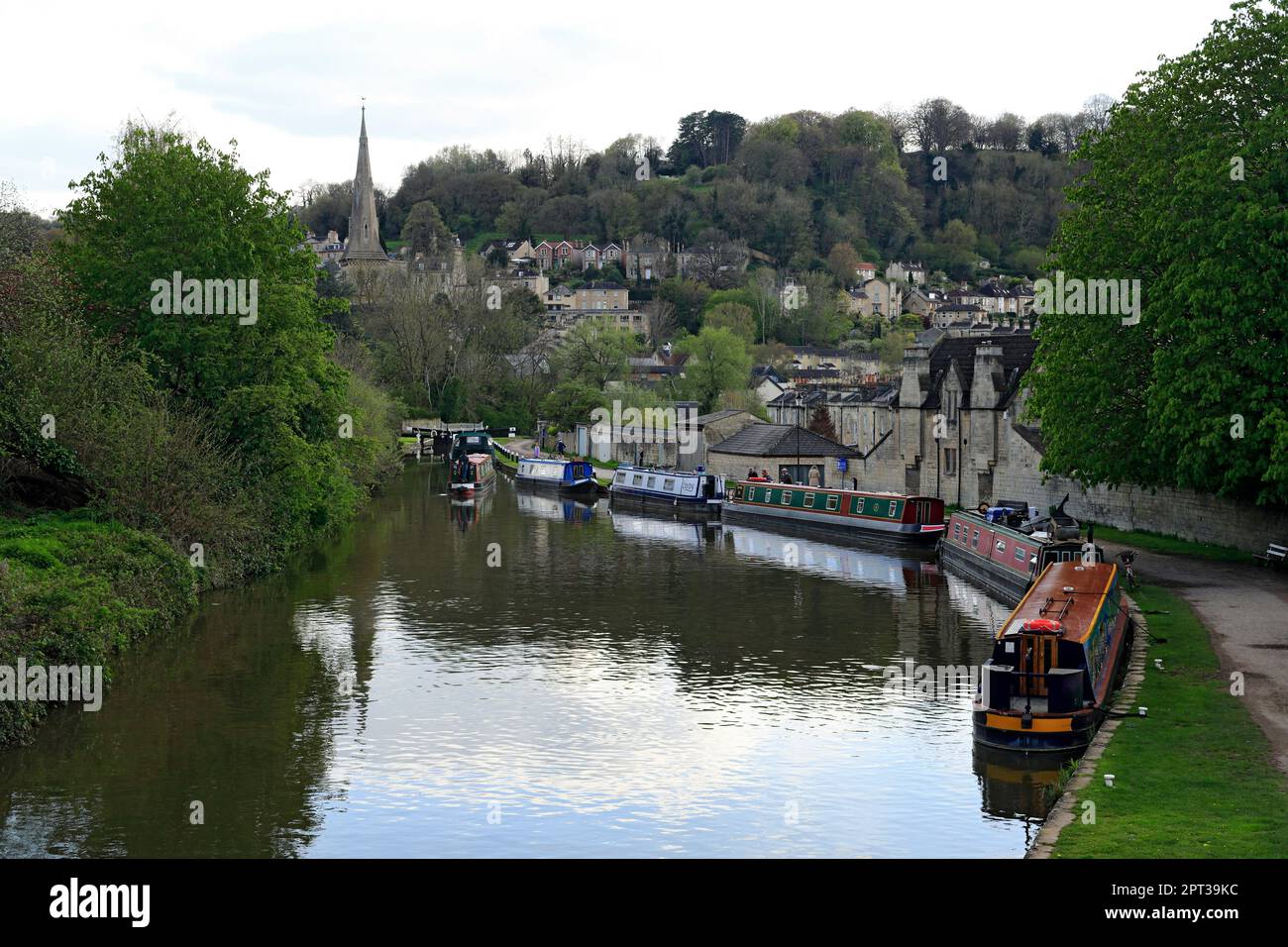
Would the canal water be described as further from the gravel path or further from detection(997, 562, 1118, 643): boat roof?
the gravel path

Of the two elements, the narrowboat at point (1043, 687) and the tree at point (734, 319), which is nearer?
the narrowboat at point (1043, 687)

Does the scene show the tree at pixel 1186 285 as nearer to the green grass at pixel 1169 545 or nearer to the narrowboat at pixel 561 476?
the green grass at pixel 1169 545

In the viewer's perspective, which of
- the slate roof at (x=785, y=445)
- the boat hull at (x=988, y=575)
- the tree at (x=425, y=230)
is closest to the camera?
the boat hull at (x=988, y=575)

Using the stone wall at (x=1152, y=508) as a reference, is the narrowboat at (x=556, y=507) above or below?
below

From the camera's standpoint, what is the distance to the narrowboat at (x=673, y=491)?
2285 inches

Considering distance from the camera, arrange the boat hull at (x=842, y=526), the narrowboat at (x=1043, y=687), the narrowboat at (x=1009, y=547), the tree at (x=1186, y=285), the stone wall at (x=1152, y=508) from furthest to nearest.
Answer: the boat hull at (x=842, y=526) → the stone wall at (x=1152, y=508) → the narrowboat at (x=1009, y=547) → the tree at (x=1186, y=285) → the narrowboat at (x=1043, y=687)

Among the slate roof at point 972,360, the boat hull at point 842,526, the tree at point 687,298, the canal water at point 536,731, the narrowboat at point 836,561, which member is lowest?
the canal water at point 536,731

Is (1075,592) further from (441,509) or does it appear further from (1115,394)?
(441,509)

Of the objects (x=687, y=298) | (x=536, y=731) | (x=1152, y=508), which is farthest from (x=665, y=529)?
(x=687, y=298)

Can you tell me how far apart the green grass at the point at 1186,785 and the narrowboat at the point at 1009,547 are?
21.5 feet

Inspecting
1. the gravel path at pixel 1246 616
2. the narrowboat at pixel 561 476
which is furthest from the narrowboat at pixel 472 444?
the gravel path at pixel 1246 616
